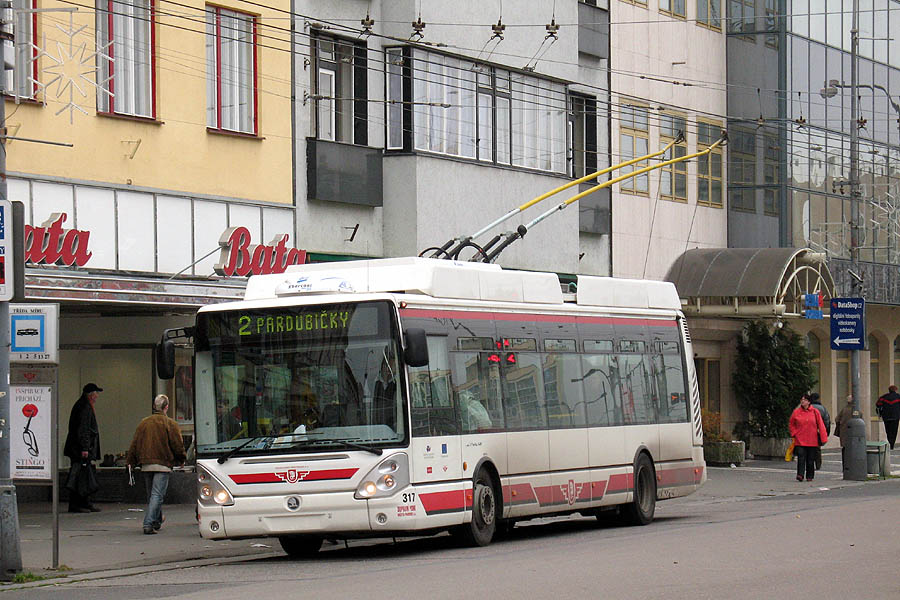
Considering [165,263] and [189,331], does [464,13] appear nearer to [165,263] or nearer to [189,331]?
[165,263]

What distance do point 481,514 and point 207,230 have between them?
362 inches

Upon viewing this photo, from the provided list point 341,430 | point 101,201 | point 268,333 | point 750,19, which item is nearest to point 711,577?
point 341,430

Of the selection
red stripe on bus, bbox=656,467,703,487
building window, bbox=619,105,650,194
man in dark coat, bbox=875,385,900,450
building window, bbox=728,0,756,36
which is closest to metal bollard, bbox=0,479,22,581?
red stripe on bus, bbox=656,467,703,487

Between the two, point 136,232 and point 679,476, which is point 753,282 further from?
point 136,232

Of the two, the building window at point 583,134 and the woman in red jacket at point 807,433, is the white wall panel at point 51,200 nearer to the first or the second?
the building window at point 583,134

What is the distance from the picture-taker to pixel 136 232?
23.2m

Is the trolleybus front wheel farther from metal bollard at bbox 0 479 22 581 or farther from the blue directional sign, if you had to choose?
the blue directional sign

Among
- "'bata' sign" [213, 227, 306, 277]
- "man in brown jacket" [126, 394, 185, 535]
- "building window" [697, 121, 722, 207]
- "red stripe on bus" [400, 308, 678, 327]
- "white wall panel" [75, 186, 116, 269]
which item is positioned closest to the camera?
"red stripe on bus" [400, 308, 678, 327]

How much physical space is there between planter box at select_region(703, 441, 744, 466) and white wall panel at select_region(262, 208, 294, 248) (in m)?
12.8

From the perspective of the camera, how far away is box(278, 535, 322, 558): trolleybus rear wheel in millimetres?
17062

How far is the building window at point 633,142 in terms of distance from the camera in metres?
36.3

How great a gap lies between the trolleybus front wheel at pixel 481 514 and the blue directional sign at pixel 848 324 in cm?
1645

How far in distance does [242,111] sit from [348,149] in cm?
236

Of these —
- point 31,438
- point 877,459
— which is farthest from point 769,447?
point 31,438
